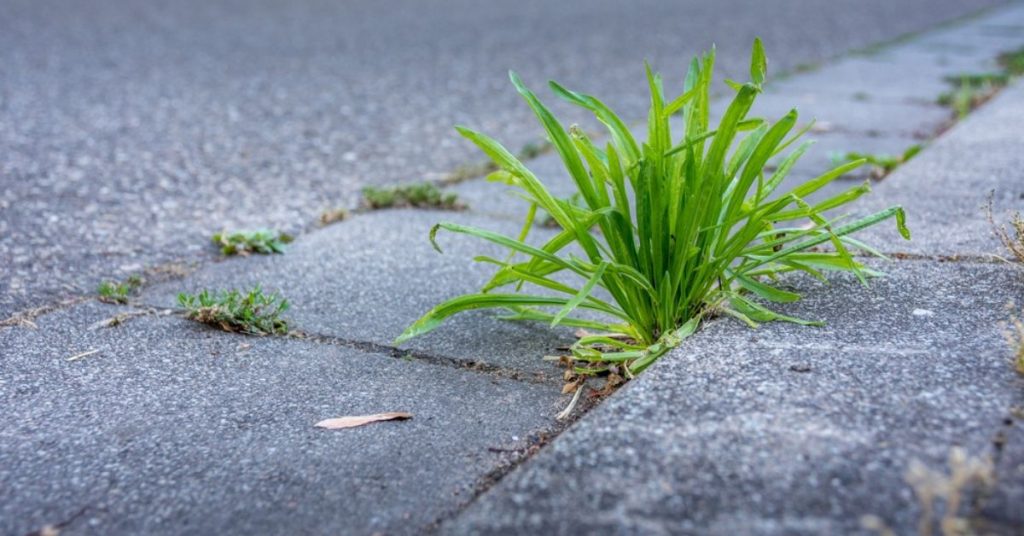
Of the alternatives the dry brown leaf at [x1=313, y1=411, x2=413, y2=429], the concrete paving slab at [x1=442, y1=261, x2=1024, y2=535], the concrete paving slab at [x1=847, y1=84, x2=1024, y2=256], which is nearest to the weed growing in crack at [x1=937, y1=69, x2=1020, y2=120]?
the concrete paving slab at [x1=847, y1=84, x2=1024, y2=256]

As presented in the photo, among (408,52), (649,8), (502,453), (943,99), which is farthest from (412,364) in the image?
(649,8)

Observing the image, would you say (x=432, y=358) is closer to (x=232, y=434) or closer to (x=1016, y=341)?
(x=232, y=434)

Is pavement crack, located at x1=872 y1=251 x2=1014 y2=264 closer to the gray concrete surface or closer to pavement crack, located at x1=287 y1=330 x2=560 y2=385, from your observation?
pavement crack, located at x1=287 y1=330 x2=560 y2=385

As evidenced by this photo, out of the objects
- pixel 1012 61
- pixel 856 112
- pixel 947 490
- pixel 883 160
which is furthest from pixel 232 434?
pixel 1012 61

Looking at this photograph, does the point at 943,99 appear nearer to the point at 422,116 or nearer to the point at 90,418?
the point at 422,116

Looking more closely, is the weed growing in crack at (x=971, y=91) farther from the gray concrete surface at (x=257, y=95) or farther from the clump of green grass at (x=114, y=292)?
the clump of green grass at (x=114, y=292)

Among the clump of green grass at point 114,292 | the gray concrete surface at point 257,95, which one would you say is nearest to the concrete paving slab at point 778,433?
the clump of green grass at point 114,292
